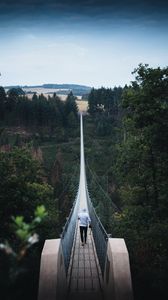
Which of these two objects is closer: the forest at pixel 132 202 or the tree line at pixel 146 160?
the forest at pixel 132 202

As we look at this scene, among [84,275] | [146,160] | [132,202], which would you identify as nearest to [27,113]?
[132,202]

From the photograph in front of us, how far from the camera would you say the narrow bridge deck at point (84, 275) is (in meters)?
5.89

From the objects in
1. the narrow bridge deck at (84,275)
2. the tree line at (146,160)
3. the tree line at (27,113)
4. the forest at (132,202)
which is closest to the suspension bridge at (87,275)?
the narrow bridge deck at (84,275)

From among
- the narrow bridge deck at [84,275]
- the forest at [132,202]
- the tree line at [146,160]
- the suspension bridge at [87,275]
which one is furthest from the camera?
the tree line at [146,160]

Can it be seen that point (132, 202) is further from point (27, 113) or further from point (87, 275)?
point (27, 113)

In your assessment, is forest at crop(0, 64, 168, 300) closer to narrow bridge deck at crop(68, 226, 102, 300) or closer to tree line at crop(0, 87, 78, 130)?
narrow bridge deck at crop(68, 226, 102, 300)

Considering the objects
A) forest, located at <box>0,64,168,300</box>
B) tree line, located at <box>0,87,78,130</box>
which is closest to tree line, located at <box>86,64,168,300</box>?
forest, located at <box>0,64,168,300</box>

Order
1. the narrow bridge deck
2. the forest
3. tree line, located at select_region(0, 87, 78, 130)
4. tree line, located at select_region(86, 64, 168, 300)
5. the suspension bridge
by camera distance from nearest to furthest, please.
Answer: the forest < the suspension bridge < the narrow bridge deck < tree line, located at select_region(86, 64, 168, 300) < tree line, located at select_region(0, 87, 78, 130)

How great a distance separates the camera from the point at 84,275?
6.65 meters

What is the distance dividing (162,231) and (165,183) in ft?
6.02

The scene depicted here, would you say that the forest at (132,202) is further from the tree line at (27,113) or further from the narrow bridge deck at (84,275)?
the tree line at (27,113)

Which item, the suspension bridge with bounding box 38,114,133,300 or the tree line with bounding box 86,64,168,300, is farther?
the tree line with bounding box 86,64,168,300

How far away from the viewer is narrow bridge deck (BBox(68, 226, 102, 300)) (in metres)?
5.89

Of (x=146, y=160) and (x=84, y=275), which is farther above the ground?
(x=146, y=160)
